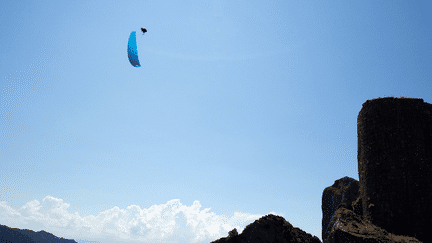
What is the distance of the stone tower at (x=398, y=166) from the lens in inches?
394

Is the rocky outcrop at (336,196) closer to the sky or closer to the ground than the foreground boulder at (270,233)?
closer to the sky

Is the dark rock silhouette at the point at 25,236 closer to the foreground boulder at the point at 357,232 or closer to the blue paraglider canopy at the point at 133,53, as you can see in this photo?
the blue paraglider canopy at the point at 133,53

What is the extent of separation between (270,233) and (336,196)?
7.18 meters

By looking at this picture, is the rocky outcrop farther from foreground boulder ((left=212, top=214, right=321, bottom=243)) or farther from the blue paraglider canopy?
the blue paraglider canopy

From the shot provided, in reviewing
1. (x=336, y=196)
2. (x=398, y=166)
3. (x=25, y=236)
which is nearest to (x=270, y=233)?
(x=398, y=166)

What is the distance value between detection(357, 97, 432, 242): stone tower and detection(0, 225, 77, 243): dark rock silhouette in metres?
155

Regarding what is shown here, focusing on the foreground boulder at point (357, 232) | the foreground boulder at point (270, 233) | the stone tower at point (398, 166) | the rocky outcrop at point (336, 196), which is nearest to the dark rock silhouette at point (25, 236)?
the rocky outcrop at point (336, 196)

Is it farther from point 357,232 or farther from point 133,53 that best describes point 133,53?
point 357,232

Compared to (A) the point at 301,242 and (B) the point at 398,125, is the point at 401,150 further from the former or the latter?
(A) the point at 301,242

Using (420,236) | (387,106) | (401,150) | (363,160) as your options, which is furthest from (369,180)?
(387,106)

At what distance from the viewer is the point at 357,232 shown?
9.98m

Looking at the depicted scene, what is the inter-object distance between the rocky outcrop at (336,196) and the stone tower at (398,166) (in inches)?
153

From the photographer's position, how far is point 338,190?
634 inches

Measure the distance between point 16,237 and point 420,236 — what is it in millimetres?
175098
